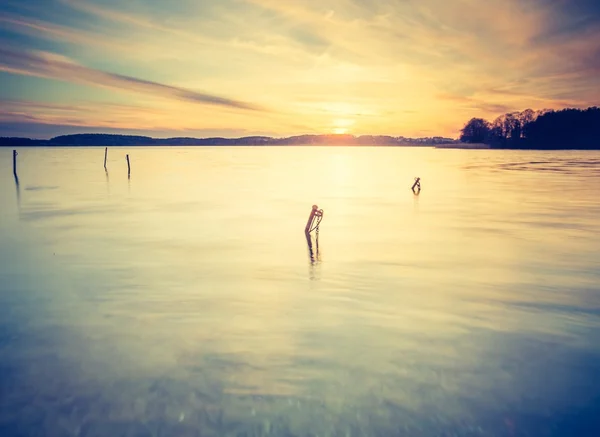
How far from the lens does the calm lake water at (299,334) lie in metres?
7.30

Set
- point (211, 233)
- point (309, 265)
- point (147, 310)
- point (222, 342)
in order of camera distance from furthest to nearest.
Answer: point (211, 233) → point (309, 265) → point (147, 310) → point (222, 342)

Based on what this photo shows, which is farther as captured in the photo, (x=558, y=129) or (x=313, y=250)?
(x=558, y=129)

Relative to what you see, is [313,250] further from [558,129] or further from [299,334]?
[558,129]

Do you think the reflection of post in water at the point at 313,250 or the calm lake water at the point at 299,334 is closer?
the calm lake water at the point at 299,334

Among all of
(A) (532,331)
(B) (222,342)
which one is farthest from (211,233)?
(A) (532,331)

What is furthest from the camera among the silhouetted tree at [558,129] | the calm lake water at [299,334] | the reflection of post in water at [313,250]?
the silhouetted tree at [558,129]

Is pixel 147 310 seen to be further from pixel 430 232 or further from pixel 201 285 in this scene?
pixel 430 232

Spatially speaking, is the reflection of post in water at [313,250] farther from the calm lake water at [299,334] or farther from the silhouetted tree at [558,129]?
the silhouetted tree at [558,129]

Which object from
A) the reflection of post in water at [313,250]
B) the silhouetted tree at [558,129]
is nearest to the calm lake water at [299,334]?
the reflection of post in water at [313,250]

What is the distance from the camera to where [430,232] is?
2530 centimetres

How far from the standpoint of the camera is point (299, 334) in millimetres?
10688

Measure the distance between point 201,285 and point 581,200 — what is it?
3752 centimetres

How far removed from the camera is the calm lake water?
24.0 feet

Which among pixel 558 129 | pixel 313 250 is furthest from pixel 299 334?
pixel 558 129
